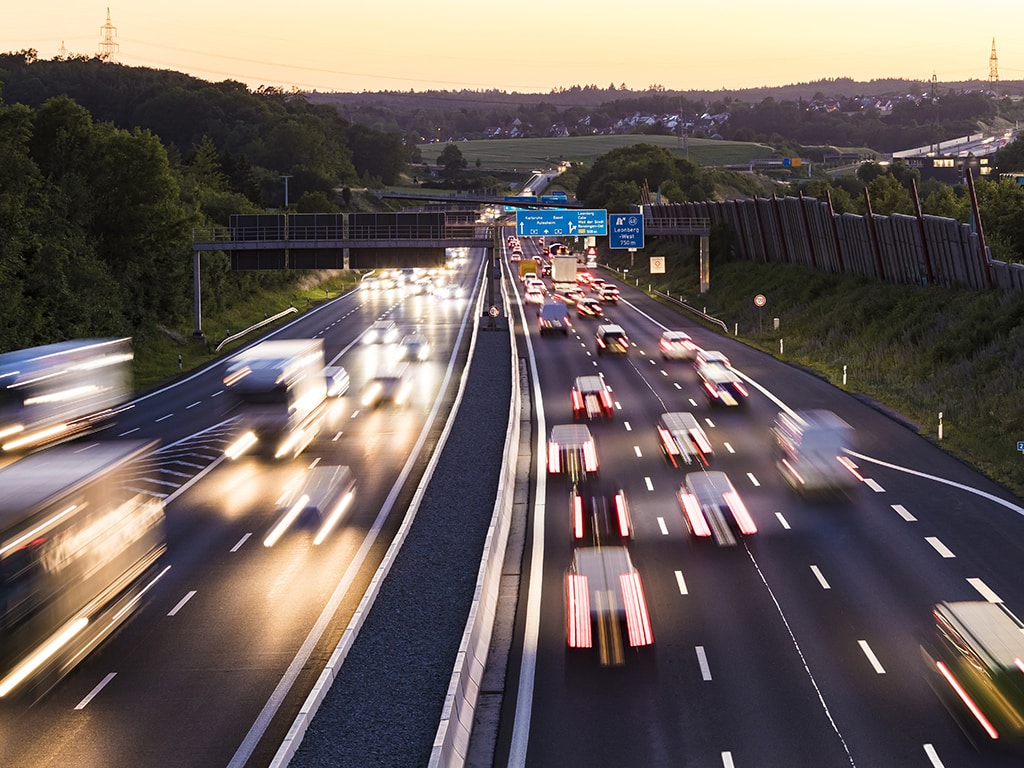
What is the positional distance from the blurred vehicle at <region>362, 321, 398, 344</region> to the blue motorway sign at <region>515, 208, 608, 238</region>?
14652 mm

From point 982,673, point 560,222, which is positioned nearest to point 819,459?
point 982,673

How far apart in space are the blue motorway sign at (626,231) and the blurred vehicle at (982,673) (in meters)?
93.9

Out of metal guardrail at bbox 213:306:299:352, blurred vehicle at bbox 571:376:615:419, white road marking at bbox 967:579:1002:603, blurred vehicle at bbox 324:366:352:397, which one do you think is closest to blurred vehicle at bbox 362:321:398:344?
metal guardrail at bbox 213:306:299:352

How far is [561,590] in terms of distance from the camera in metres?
29.6

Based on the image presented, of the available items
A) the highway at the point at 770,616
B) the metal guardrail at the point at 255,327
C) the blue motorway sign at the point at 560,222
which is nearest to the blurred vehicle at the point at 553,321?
the blue motorway sign at the point at 560,222

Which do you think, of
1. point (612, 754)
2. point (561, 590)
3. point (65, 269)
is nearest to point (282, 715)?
point (612, 754)

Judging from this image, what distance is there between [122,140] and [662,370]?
158 feet

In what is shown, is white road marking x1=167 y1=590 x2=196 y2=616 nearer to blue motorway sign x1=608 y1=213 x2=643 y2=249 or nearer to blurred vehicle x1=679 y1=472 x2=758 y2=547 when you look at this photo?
blurred vehicle x1=679 y1=472 x2=758 y2=547

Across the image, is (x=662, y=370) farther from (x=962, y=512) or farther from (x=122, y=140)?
(x=122, y=140)

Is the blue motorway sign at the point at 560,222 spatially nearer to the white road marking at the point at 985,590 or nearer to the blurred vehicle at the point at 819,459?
the blurred vehicle at the point at 819,459

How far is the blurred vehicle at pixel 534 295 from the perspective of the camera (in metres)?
119

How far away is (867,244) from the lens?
84.6 m

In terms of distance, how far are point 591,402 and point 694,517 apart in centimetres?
1973

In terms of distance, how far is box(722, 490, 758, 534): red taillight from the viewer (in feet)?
112
